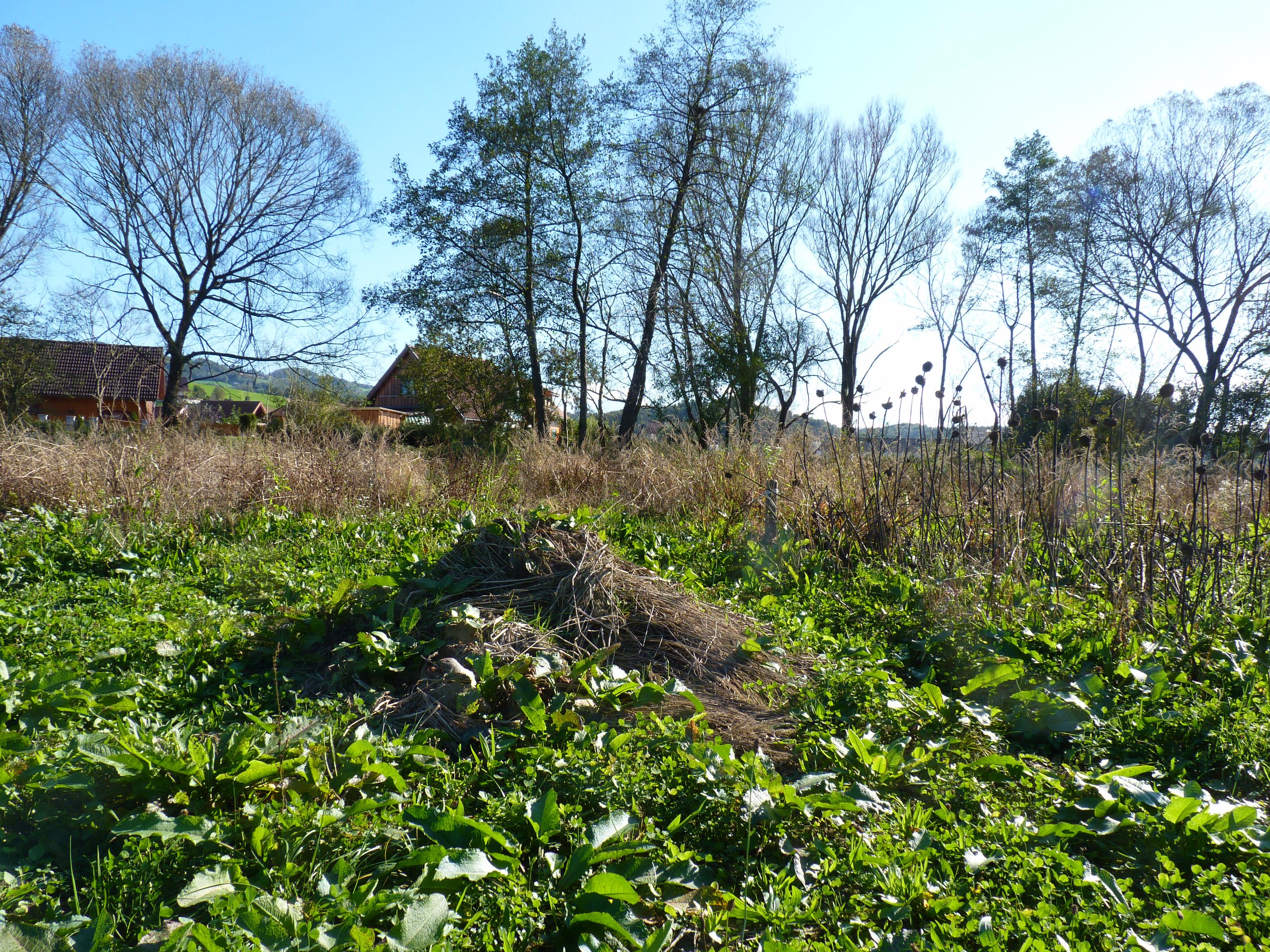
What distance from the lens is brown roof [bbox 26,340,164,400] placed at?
67.9ft

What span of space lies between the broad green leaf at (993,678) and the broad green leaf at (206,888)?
2.66 metres

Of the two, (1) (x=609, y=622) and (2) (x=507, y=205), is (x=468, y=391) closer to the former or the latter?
(2) (x=507, y=205)

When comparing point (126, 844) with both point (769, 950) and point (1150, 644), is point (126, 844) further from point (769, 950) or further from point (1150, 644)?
point (1150, 644)

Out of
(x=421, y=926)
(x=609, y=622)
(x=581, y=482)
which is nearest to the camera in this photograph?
(x=421, y=926)

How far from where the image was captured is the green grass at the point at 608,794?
1619 millimetres

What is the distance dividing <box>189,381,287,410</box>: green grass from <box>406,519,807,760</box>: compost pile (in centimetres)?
1489

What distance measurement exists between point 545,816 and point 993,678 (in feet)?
6.71

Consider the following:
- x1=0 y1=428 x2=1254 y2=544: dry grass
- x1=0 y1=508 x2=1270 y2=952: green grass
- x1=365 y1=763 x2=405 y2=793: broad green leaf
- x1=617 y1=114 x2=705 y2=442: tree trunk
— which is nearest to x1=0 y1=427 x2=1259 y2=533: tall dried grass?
x1=0 y1=428 x2=1254 y2=544: dry grass

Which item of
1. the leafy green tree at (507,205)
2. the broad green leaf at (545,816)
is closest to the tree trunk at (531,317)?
the leafy green tree at (507,205)

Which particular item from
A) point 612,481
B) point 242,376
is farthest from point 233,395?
point 612,481

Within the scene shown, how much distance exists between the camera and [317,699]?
269 cm

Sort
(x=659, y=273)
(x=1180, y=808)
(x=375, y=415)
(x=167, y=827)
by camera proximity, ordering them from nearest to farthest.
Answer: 1. (x=167, y=827)
2. (x=1180, y=808)
3. (x=659, y=273)
4. (x=375, y=415)

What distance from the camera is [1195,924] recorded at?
1588 millimetres

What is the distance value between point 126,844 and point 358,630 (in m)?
1.61
